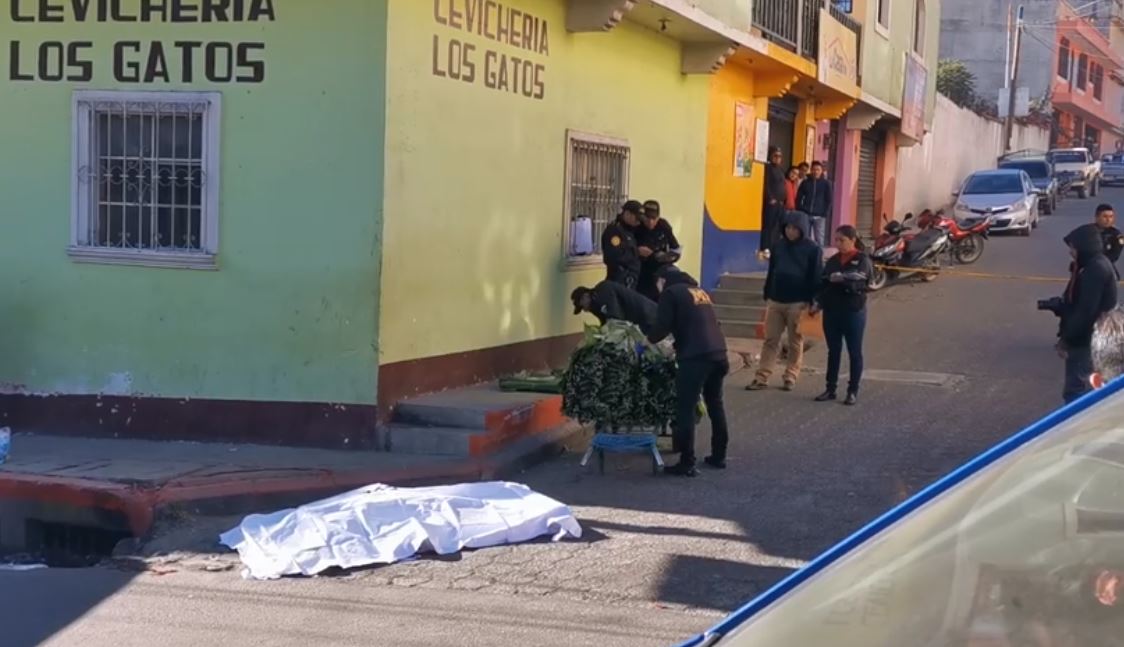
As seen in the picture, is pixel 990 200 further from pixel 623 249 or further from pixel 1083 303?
pixel 1083 303

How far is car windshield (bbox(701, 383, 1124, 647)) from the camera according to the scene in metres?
2.13

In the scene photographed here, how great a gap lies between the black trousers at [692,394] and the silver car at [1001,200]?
1948cm

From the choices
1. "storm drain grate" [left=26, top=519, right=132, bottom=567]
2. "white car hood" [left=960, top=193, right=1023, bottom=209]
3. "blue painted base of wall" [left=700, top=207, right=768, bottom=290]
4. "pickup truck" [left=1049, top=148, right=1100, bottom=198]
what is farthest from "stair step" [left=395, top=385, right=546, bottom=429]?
"pickup truck" [left=1049, top=148, right=1100, bottom=198]

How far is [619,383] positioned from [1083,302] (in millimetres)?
3249

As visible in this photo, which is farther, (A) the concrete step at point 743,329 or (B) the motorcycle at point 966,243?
(B) the motorcycle at point 966,243

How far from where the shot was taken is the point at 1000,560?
226 cm

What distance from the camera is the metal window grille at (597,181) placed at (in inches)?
504

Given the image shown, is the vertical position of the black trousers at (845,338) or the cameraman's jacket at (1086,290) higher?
the cameraman's jacket at (1086,290)

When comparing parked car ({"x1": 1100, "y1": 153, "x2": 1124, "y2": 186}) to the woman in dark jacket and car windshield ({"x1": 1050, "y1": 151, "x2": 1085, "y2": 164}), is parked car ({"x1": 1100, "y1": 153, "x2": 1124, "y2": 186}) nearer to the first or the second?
car windshield ({"x1": 1050, "y1": 151, "x2": 1085, "y2": 164})

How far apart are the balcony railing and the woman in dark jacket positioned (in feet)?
16.6

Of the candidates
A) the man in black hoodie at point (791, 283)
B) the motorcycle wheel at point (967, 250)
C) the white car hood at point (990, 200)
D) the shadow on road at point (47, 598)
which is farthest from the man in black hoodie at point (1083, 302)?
the white car hood at point (990, 200)

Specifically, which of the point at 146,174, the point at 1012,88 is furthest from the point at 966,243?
the point at 1012,88

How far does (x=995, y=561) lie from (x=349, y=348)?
7.87 meters

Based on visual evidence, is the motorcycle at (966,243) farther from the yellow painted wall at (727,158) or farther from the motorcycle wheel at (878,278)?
the yellow painted wall at (727,158)
